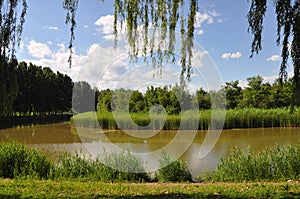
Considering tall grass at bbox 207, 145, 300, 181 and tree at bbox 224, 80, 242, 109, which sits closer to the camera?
tall grass at bbox 207, 145, 300, 181

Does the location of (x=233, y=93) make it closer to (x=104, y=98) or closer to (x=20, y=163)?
(x=104, y=98)

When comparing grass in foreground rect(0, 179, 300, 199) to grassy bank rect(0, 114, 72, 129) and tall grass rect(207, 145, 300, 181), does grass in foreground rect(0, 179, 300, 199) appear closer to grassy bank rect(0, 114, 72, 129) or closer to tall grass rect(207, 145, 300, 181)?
tall grass rect(207, 145, 300, 181)

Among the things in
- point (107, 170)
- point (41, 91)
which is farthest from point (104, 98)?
point (41, 91)

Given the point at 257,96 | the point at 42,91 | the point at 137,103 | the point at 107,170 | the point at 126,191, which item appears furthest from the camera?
the point at 42,91

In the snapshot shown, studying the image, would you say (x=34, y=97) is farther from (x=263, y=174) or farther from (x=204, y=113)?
(x=263, y=174)

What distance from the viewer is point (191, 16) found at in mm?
3207

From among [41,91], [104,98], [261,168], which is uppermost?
[41,91]

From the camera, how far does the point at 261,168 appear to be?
23.3 feet

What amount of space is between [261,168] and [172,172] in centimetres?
196

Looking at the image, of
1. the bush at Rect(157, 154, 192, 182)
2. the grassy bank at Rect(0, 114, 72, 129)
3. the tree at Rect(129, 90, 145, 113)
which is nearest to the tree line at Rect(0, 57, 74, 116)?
the grassy bank at Rect(0, 114, 72, 129)

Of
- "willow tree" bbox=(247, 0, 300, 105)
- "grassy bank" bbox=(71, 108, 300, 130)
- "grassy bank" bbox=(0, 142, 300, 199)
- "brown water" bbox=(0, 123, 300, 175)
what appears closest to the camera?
"willow tree" bbox=(247, 0, 300, 105)

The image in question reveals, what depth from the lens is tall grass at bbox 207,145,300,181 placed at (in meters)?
7.03

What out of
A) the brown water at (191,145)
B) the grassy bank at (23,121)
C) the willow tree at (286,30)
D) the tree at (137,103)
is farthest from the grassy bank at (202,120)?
the willow tree at (286,30)

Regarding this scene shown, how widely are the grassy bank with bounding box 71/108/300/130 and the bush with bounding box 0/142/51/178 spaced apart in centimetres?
1342
